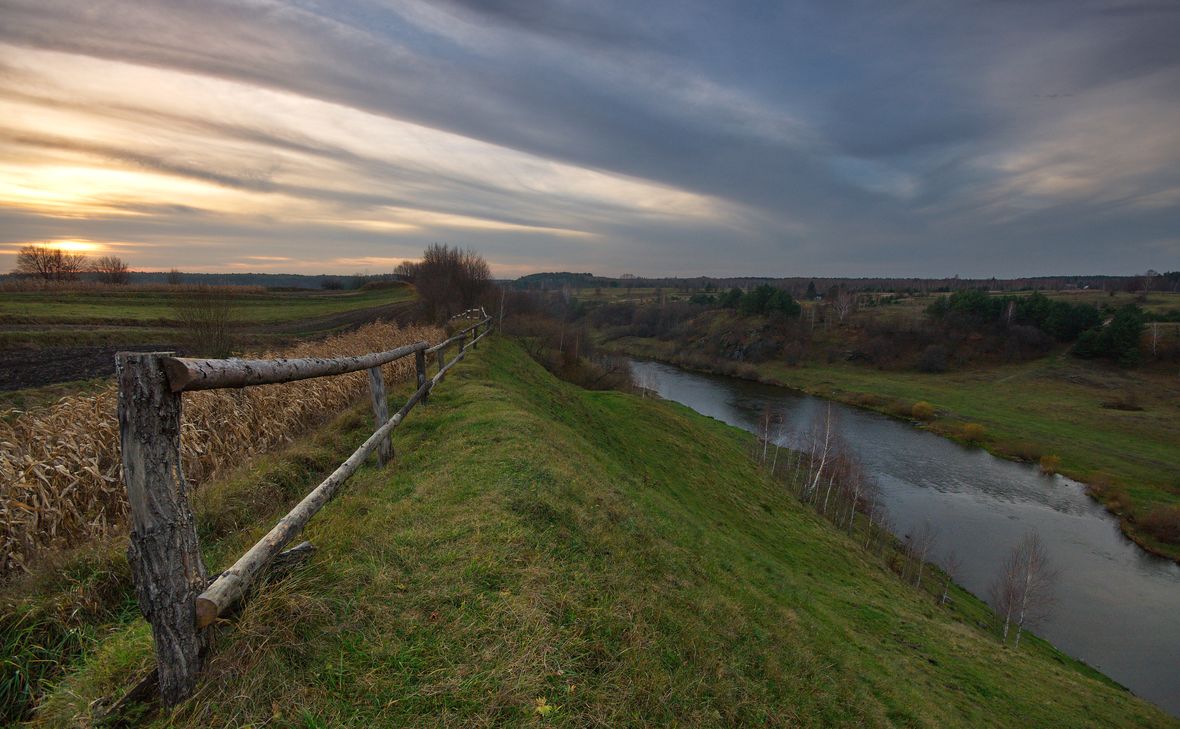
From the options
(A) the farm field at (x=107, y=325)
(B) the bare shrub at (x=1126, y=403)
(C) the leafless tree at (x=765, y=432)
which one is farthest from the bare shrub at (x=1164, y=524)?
(A) the farm field at (x=107, y=325)

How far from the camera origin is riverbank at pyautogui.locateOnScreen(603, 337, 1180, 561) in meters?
38.1

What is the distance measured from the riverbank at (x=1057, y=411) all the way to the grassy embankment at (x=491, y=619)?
40216mm

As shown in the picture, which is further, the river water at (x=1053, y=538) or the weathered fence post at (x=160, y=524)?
the river water at (x=1053, y=538)

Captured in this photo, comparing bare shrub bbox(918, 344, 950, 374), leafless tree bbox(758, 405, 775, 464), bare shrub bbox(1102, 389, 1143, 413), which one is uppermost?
bare shrub bbox(918, 344, 950, 374)

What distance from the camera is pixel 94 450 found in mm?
6367

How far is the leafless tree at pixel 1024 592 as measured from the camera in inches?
906

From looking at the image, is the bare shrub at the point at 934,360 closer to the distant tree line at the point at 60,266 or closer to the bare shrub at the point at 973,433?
the bare shrub at the point at 973,433

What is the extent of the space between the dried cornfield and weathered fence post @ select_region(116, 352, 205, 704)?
12.1 ft

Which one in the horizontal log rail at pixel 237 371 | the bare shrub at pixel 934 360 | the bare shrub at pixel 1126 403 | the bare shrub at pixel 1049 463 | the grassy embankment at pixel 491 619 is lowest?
the bare shrub at pixel 1049 463

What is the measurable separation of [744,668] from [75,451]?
8312mm

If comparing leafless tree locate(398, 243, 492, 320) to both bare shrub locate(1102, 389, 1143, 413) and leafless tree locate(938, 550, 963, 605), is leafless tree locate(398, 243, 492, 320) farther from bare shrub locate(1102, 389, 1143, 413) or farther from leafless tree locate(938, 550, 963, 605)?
bare shrub locate(1102, 389, 1143, 413)

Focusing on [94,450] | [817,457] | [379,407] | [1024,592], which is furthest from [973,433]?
[94,450]

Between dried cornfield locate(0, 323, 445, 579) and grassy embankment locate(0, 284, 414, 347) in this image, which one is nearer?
dried cornfield locate(0, 323, 445, 579)

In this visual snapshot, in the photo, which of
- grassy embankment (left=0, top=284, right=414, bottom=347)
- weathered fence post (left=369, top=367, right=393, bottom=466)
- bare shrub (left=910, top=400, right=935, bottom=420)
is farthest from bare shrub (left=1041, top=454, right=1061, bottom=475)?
grassy embankment (left=0, top=284, right=414, bottom=347)
